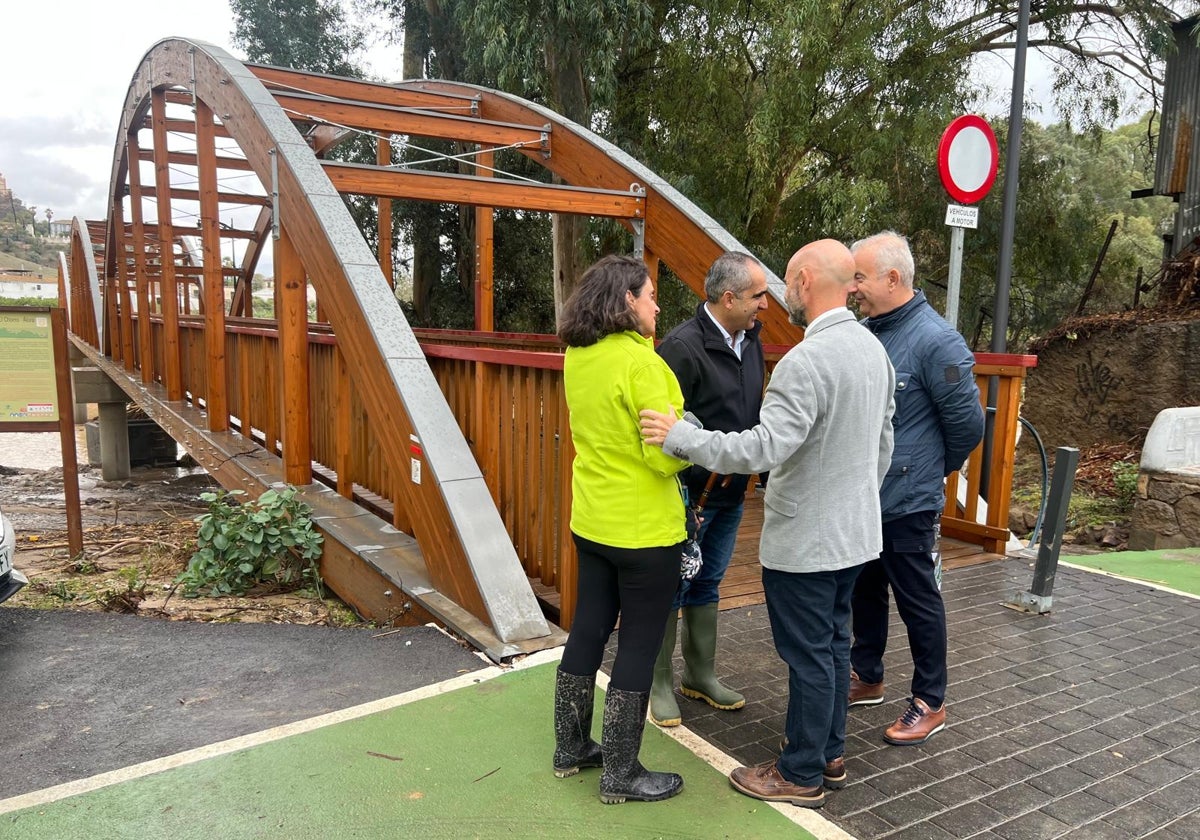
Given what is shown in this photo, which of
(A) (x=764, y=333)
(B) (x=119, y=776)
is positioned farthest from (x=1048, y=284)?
(B) (x=119, y=776)

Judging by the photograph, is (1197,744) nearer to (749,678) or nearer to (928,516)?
(928,516)

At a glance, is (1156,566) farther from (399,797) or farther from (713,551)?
(399,797)

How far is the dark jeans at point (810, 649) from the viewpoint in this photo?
8.16 feet

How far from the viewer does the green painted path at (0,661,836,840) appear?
2.44 metres

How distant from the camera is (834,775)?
269cm

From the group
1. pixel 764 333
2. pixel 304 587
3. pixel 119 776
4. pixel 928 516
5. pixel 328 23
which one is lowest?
pixel 304 587

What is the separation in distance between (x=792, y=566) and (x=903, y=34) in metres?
11.5

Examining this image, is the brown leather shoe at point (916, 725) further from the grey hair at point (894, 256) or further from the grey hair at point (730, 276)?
the grey hair at point (730, 276)

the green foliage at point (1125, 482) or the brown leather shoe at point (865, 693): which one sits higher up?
the brown leather shoe at point (865, 693)

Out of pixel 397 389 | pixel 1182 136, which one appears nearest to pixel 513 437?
pixel 397 389

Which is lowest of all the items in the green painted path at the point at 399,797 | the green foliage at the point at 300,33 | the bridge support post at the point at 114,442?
the bridge support post at the point at 114,442

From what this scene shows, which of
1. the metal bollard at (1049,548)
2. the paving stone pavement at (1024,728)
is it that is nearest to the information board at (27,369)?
the paving stone pavement at (1024,728)

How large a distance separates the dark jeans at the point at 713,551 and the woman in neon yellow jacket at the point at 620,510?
23.5 inches

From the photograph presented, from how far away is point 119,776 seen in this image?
2.71 metres
